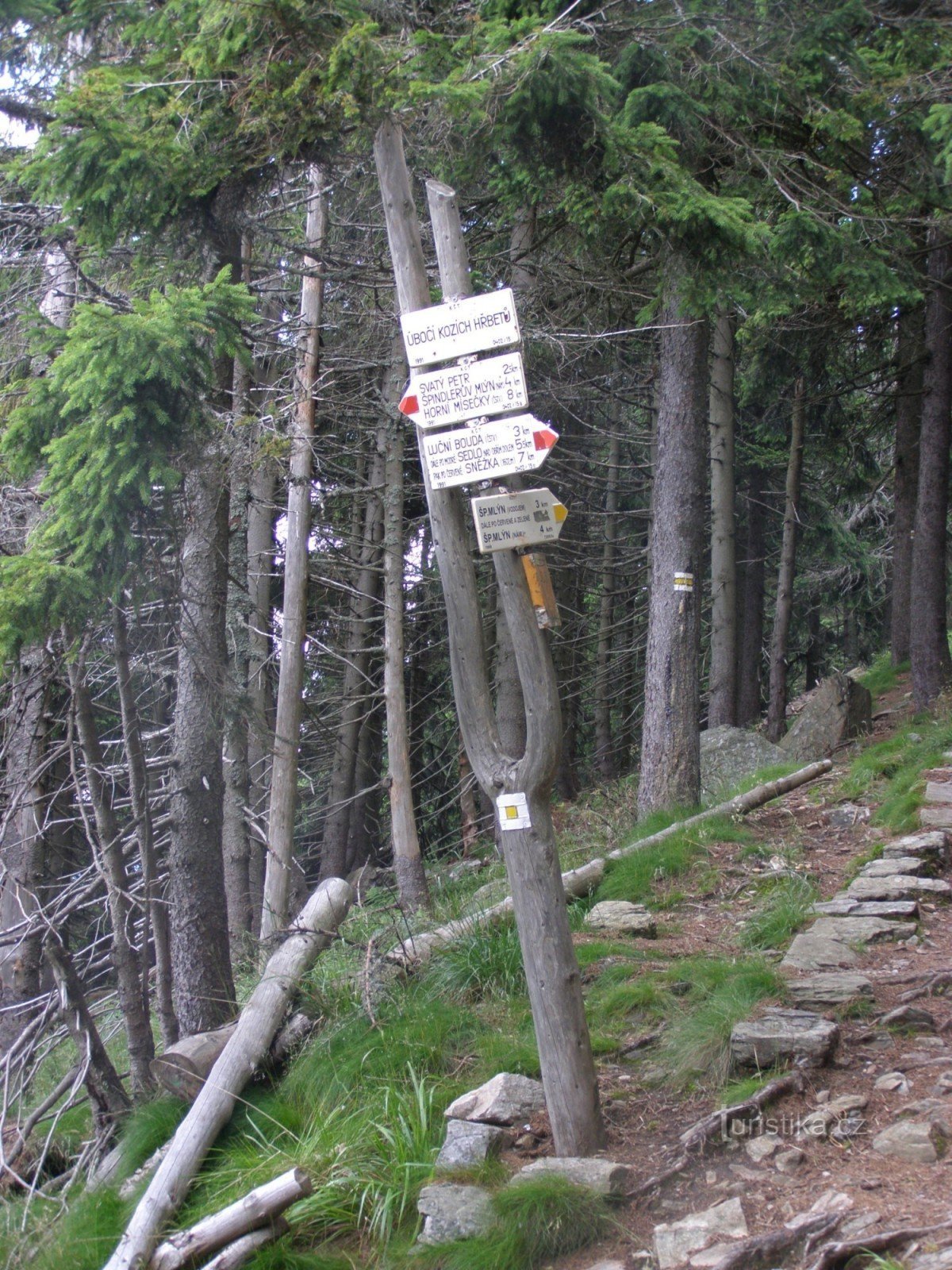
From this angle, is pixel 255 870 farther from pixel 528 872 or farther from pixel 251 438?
pixel 528 872

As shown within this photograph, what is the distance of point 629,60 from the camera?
8305 millimetres

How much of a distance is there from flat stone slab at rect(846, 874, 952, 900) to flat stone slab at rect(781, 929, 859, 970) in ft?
2.59

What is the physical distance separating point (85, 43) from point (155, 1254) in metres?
7.58

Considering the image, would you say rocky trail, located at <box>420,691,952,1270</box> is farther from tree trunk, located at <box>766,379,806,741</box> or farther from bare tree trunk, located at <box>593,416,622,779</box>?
bare tree trunk, located at <box>593,416,622,779</box>

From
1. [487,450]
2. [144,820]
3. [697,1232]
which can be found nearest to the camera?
[697,1232]

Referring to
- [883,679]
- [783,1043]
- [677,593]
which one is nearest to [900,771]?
[677,593]

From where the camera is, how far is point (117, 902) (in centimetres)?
632

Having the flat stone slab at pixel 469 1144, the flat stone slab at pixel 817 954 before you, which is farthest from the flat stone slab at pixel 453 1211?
→ the flat stone slab at pixel 817 954


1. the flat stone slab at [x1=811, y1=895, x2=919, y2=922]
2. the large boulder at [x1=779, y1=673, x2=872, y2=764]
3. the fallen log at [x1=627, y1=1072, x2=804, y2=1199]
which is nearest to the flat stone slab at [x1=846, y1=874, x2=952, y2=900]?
the flat stone slab at [x1=811, y1=895, x2=919, y2=922]

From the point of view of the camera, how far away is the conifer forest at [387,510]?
176 inches

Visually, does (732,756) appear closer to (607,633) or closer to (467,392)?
(607,633)

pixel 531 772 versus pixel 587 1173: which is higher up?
pixel 531 772

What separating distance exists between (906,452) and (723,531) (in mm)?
3088

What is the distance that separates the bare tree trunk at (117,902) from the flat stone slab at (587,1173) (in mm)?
3071
